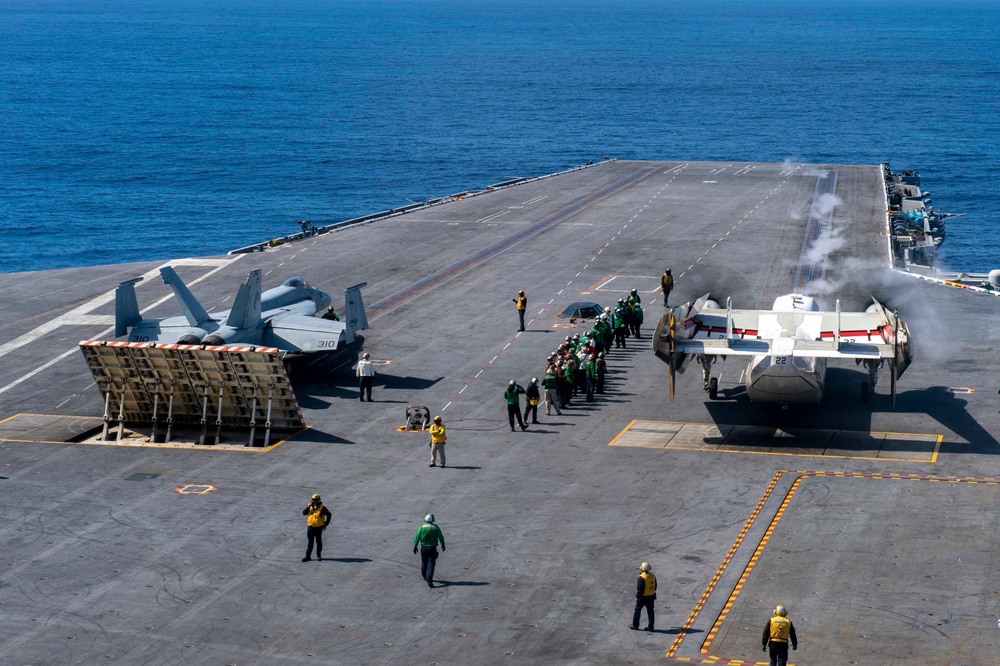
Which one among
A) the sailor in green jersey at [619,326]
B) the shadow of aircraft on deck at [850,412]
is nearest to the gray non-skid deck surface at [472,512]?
the shadow of aircraft on deck at [850,412]

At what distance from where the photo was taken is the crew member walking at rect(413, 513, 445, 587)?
1107 inches

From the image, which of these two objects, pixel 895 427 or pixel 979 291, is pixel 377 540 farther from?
pixel 979 291

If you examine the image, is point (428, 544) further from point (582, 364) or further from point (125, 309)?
point (125, 309)

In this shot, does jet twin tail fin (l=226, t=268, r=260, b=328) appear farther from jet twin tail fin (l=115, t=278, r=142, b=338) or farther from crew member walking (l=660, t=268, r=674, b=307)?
crew member walking (l=660, t=268, r=674, b=307)

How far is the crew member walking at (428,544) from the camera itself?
28.1 m

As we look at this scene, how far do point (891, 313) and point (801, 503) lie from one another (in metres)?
10.8

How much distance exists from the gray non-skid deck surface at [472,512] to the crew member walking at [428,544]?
0.46m

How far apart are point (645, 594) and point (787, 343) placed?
54.2 feet

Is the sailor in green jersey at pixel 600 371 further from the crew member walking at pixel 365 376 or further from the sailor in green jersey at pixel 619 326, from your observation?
the crew member walking at pixel 365 376

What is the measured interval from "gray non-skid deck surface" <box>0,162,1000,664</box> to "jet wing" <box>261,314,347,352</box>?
69.0 inches

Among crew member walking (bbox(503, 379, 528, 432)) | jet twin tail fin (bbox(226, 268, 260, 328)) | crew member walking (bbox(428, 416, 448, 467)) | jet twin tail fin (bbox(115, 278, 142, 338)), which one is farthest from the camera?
jet twin tail fin (bbox(115, 278, 142, 338))

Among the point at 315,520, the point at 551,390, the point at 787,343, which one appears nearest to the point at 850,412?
the point at 787,343

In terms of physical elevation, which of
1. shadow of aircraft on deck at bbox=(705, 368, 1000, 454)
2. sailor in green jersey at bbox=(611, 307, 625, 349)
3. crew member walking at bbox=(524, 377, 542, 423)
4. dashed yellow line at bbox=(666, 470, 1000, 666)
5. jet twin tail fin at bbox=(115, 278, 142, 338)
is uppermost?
jet twin tail fin at bbox=(115, 278, 142, 338)

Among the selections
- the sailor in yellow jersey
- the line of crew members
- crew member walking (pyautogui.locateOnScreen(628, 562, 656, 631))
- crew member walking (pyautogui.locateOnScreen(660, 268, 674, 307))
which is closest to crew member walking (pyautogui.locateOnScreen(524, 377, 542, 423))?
the line of crew members
